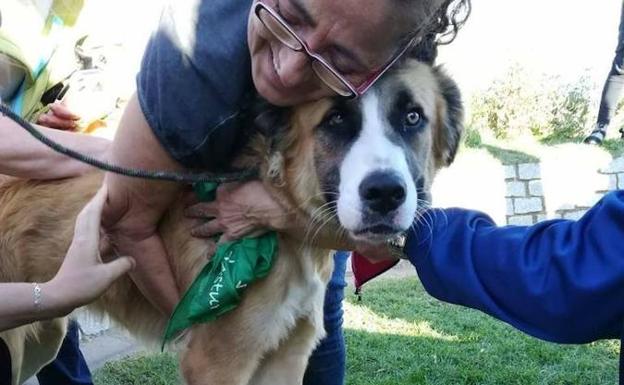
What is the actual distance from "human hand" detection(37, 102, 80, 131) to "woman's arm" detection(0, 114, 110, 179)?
0.68 ft

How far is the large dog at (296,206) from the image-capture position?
7.05 feet

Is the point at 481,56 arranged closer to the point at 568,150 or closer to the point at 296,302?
the point at 568,150

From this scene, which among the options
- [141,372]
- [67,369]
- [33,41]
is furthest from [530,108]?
[33,41]

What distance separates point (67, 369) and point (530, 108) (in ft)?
23.5

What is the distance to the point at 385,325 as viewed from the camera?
5.01 metres

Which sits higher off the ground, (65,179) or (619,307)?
(65,179)

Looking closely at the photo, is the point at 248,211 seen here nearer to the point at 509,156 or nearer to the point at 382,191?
the point at 382,191

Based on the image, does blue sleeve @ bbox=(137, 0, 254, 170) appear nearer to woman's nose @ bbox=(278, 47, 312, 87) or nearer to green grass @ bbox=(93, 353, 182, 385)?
woman's nose @ bbox=(278, 47, 312, 87)

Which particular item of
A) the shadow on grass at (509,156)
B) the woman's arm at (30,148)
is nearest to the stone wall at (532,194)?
the shadow on grass at (509,156)

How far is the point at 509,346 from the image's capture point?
441 centimetres

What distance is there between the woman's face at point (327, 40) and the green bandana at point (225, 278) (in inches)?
20.0

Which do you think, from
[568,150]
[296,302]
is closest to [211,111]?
[296,302]

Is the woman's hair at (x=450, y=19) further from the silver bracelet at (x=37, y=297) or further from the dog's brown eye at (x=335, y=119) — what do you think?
the silver bracelet at (x=37, y=297)

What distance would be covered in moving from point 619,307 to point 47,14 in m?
2.19
